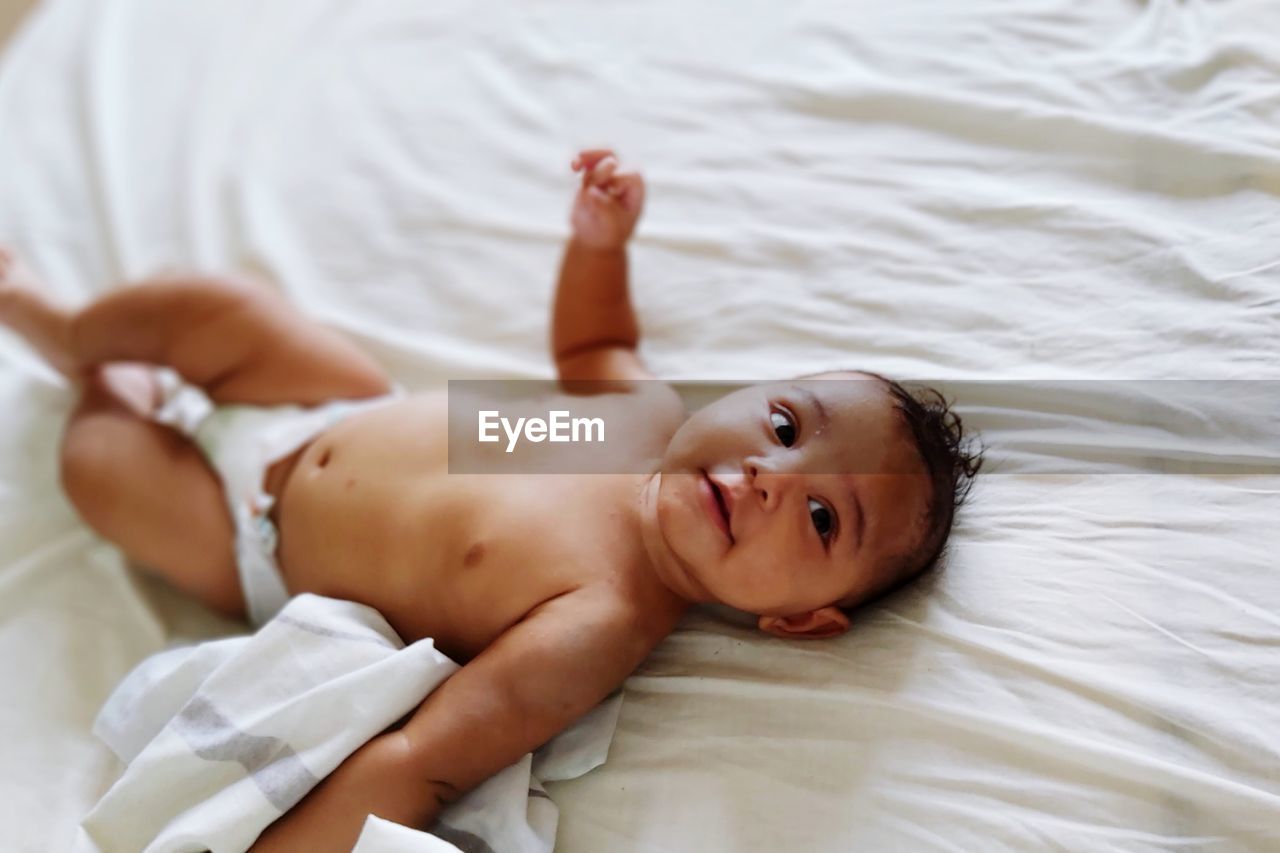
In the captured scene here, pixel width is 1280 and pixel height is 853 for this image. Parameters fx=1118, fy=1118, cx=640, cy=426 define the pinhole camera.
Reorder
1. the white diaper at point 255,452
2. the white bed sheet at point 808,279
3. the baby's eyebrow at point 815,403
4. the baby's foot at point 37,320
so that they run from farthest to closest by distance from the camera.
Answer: the baby's foot at point 37,320 → the white diaper at point 255,452 → the baby's eyebrow at point 815,403 → the white bed sheet at point 808,279

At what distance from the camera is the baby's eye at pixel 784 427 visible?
32.6 inches

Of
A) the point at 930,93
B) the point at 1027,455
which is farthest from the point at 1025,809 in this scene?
the point at 930,93

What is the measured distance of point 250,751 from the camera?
749mm

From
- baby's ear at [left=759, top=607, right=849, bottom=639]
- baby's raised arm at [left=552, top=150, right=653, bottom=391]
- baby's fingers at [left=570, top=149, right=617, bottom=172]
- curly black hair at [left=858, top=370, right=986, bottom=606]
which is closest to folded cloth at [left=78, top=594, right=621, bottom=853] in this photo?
baby's ear at [left=759, top=607, right=849, bottom=639]

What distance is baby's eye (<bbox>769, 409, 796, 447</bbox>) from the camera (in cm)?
83

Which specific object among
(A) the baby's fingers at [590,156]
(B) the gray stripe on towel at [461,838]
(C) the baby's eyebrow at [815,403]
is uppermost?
(A) the baby's fingers at [590,156]

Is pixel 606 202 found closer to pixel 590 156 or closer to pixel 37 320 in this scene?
pixel 590 156

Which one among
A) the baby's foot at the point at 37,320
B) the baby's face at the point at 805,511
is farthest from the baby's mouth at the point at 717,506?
the baby's foot at the point at 37,320

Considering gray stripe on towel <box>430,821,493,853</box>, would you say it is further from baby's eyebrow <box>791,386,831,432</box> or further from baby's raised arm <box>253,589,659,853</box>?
baby's eyebrow <box>791,386,831,432</box>

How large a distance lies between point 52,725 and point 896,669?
2.06ft

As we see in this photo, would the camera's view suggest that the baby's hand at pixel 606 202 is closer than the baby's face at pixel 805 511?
No

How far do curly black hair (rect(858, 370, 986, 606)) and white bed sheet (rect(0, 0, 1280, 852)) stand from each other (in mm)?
21

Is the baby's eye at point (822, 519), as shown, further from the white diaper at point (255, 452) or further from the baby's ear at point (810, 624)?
the white diaper at point (255, 452)

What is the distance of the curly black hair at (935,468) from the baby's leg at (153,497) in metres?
0.56
